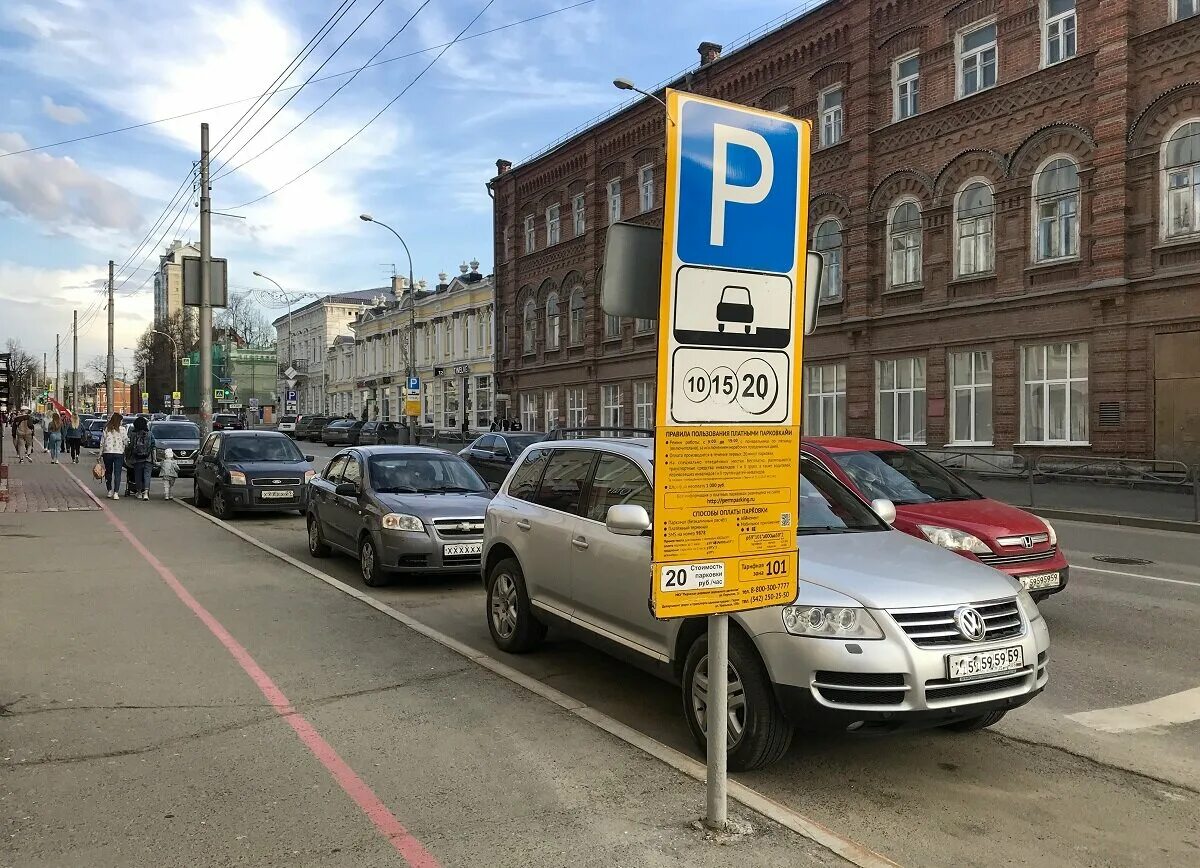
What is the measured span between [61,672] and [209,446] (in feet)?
43.1

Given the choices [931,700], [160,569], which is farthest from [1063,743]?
[160,569]

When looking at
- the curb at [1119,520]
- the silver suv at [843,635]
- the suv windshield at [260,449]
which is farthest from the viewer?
the suv windshield at [260,449]

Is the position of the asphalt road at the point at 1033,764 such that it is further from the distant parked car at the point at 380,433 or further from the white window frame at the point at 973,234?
the distant parked car at the point at 380,433

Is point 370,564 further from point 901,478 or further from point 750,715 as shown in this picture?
point 750,715

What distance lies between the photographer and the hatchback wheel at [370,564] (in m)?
9.91

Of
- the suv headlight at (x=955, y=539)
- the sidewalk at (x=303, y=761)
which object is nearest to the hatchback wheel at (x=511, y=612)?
the sidewalk at (x=303, y=761)

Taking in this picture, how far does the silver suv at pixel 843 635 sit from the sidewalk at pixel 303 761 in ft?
1.73

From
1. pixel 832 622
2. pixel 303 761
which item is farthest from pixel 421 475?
pixel 832 622

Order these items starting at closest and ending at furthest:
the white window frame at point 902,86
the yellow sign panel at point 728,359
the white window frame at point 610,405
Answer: the yellow sign panel at point 728,359 < the white window frame at point 902,86 < the white window frame at point 610,405

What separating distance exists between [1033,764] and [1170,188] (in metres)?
21.0

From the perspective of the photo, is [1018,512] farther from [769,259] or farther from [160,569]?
[160,569]

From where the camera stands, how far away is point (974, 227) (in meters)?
25.7

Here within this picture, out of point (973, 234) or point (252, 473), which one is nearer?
point (252, 473)

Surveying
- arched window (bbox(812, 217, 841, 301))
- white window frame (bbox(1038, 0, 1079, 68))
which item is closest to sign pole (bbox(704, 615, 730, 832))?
white window frame (bbox(1038, 0, 1079, 68))
